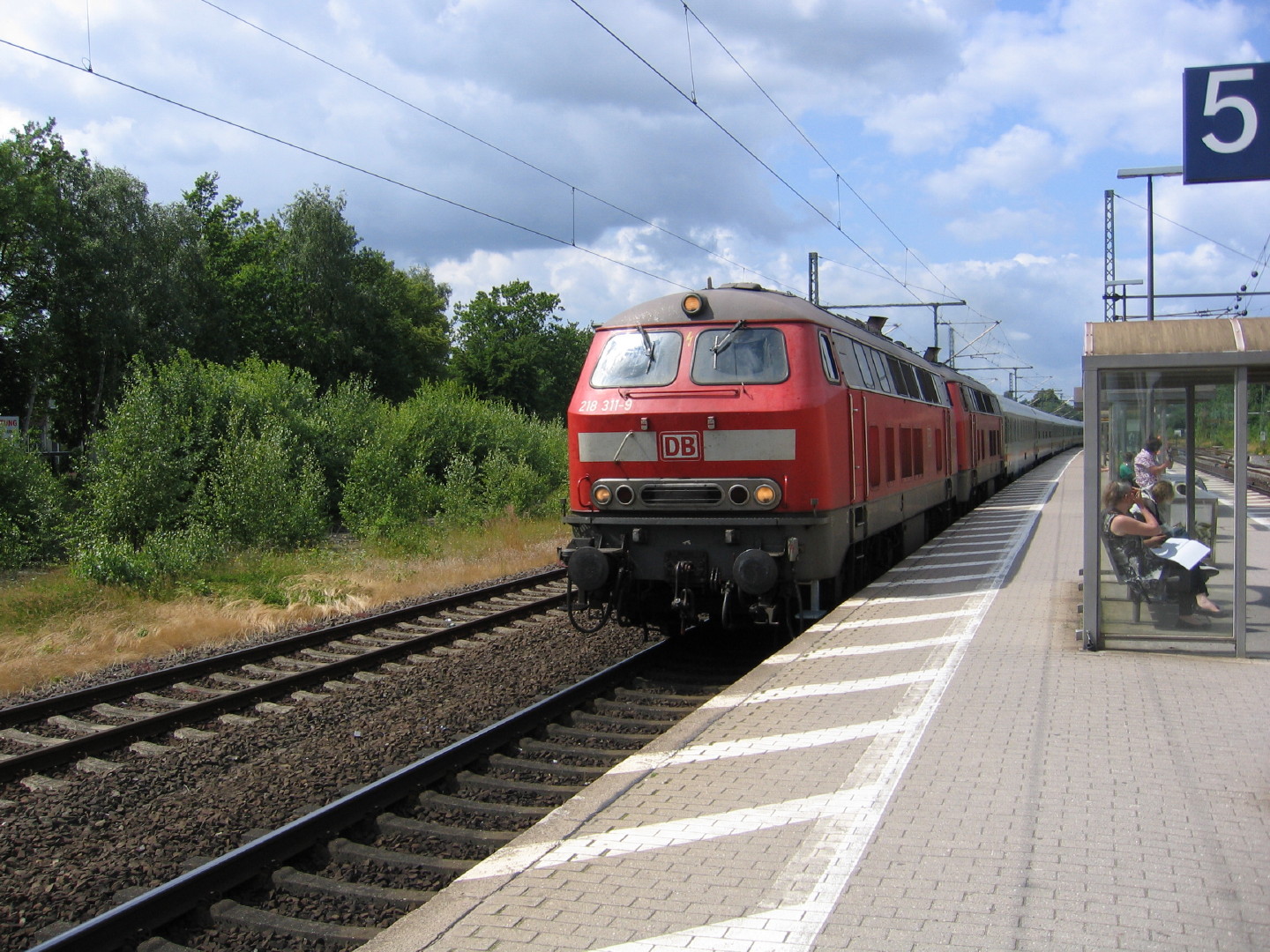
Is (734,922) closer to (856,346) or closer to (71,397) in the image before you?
(856,346)

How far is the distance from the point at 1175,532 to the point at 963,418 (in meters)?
11.8

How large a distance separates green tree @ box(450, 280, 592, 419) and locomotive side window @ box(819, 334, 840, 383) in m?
56.4

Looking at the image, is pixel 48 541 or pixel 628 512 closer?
pixel 628 512

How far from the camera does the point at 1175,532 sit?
791 centimetres

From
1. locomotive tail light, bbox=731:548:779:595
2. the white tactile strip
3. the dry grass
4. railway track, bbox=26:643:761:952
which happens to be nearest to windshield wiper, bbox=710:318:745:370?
locomotive tail light, bbox=731:548:779:595

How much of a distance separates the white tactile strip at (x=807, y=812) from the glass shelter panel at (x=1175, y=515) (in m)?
1.36

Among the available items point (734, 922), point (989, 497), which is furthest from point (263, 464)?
point (989, 497)

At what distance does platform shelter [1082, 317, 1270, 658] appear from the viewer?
727 centimetres

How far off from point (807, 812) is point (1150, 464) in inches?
200

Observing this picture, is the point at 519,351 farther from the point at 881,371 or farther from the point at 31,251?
the point at 881,371

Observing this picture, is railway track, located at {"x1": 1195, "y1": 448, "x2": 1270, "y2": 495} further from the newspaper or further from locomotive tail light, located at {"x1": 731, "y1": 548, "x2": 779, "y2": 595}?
locomotive tail light, located at {"x1": 731, "y1": 548, "x2": 779, "y2": 595}

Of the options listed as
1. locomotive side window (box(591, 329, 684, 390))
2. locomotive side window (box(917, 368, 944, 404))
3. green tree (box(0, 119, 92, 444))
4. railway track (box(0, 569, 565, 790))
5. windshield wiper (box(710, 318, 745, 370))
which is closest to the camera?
railway track (box(0, 569, 565, 790))

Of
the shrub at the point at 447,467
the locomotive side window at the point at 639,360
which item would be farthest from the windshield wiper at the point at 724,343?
the shrub at the point at 447,467

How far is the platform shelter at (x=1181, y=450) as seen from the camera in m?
7.27
